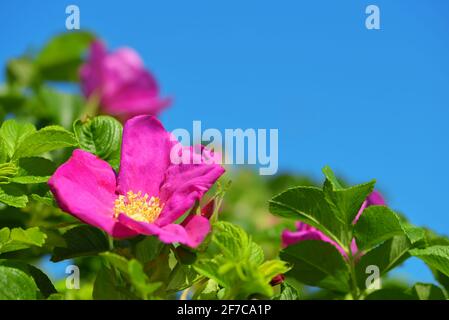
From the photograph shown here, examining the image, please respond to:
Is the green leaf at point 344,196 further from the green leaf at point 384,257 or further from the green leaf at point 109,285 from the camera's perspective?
the green leaf at point 109,285

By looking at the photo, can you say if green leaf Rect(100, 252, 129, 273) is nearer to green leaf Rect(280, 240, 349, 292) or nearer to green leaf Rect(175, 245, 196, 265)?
green leaf Rect(175, 245, 196, 265)

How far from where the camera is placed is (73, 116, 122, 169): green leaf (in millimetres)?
1208

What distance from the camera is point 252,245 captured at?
1.02 metres

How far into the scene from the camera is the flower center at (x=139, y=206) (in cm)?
107

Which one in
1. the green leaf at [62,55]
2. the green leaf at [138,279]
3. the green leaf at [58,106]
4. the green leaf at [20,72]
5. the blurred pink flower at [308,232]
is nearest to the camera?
the green leaf at [138,279]

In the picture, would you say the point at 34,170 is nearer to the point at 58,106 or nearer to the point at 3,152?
the point at 3,152

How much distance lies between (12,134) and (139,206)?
263mm

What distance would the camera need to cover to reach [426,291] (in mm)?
1101

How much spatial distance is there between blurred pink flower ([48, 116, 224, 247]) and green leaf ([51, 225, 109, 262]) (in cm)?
4

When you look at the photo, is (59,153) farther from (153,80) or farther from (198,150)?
(153,80)

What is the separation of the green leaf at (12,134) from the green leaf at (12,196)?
0.10 meters

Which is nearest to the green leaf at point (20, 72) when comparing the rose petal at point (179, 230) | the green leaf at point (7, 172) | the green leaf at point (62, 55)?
the green leaf at point (62, 55)

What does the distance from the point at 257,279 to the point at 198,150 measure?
0.31m
